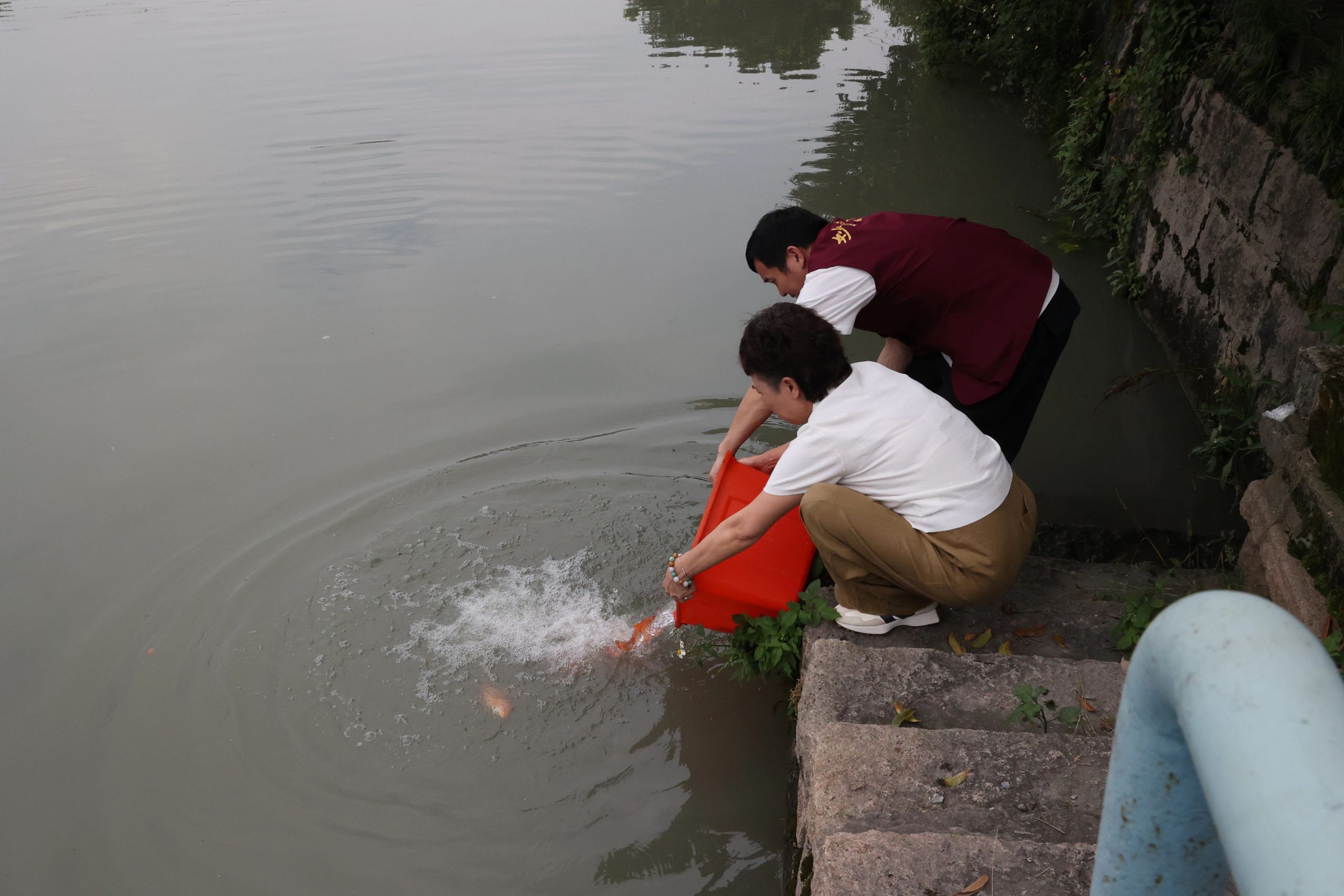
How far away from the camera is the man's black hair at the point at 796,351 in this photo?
2.98 metres

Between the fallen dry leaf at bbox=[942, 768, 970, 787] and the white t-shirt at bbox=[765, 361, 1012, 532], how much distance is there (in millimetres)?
892

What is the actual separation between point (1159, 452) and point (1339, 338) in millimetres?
1499

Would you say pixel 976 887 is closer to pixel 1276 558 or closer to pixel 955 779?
pixel 955 779

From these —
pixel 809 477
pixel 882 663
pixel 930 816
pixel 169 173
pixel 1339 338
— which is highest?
pixel 1339 338

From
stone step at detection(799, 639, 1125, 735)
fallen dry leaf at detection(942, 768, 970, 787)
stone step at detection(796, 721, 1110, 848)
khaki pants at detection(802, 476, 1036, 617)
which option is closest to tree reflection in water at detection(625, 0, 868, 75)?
khaki pants at detection(802, 476, 1036, 617)

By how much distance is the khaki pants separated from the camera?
3.04 m

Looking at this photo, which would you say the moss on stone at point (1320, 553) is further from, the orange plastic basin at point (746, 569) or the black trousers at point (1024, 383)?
the orange plastic basin at point (746, 569)

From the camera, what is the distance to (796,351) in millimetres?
2984

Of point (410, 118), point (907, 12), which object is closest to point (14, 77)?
point (410, 118)

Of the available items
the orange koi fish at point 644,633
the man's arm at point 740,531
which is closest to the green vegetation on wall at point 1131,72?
the man's arm at point 740,531

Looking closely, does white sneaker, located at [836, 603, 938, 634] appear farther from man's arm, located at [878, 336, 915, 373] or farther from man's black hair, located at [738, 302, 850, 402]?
man's arm, located at [878, 336, 915, 373]

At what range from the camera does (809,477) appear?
3.05 meters

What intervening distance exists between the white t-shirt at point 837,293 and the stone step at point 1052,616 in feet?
3.55

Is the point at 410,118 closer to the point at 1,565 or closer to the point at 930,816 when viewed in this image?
the point at 1,565
